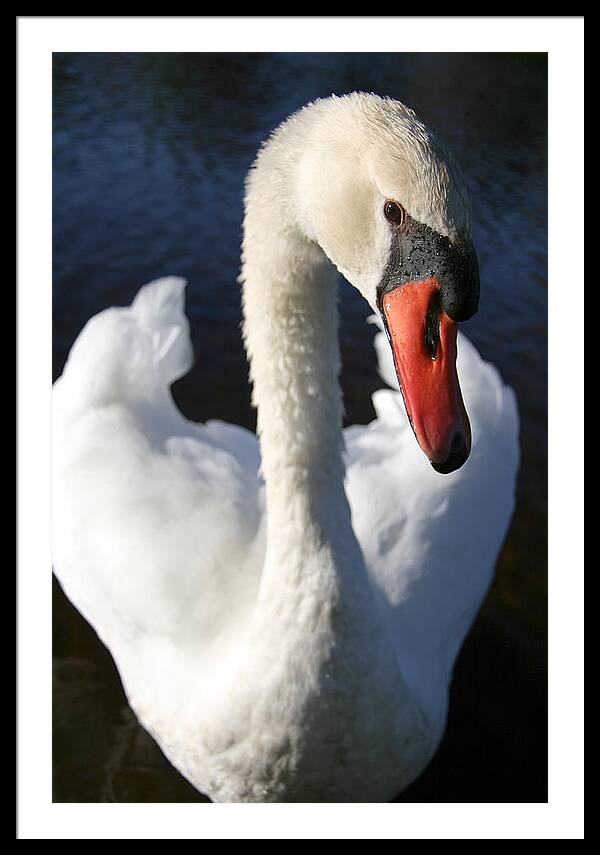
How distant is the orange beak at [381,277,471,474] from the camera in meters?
1.83

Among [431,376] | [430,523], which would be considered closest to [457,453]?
[431,376]

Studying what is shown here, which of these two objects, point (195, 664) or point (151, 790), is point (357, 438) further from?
point (151, 790)

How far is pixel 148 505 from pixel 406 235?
5.92 feet

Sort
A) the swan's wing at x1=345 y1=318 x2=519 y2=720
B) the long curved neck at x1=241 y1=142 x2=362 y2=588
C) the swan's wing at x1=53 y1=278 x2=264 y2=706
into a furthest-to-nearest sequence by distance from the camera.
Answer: the swan's wing at x1=345 y1=318 x2=519 y2=720 → the swan's wing at x1=53 y1=278 x2=264 y2=706 → the long curved neck at x1=241 y1=142 x2=362 y2=588

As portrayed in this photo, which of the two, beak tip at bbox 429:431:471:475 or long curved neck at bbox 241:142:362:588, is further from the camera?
long curved neck at bbox 241:142:362:588

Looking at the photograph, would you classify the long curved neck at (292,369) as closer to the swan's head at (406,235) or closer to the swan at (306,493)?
the swan at (306,493)

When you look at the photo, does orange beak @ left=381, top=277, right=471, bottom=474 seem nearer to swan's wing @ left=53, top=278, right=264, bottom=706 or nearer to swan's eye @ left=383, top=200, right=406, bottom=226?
swan's eye @ left=383, top=200, right=406, bottom=226

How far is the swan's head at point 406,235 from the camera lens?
Answer: 173cm

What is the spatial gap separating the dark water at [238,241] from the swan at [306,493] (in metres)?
0.60

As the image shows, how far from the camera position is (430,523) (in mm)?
3311

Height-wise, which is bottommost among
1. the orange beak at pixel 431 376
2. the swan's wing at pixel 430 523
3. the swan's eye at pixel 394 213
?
the swan's wing at pixel 430 523

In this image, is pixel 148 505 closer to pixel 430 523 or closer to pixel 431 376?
pixel 430 523

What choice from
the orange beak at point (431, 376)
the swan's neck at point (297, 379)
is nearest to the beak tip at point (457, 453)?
the orange beak at point (431, 376)

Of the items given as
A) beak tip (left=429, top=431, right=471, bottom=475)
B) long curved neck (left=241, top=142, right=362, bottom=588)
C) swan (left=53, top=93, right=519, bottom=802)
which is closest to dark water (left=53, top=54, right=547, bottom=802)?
swan (left=53, top=93, right=519, bottom=802)
